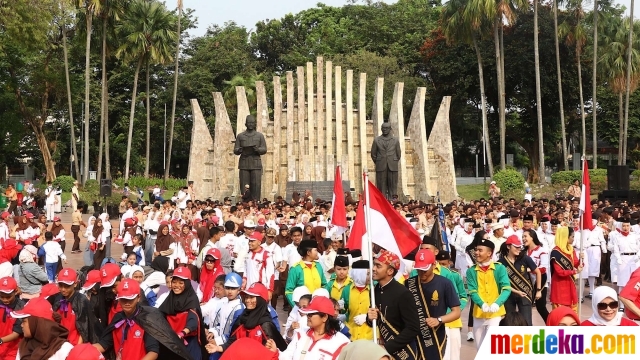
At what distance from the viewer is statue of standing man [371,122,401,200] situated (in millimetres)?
30609

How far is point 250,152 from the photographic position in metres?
30.1

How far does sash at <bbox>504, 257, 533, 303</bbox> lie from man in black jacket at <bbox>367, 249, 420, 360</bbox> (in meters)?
3.24

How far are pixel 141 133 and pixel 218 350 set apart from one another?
48.9 m

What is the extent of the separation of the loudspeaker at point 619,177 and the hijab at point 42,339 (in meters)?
26.1

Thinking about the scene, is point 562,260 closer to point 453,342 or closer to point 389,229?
point 453,342

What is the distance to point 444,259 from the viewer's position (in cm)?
Result: 1049

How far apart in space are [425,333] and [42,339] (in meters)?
3.05

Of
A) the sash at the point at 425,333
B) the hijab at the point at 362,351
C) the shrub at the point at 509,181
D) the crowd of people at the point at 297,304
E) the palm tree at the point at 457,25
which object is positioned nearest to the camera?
the hijab at the point at 362,351

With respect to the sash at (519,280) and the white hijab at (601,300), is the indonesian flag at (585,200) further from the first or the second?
the white hijab at (601,300)

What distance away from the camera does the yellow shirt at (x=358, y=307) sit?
26.7ft

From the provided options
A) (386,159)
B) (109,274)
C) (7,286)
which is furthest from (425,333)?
(386,159)

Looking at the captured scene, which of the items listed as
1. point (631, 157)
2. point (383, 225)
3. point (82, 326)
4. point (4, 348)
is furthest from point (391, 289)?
point (631, 157)

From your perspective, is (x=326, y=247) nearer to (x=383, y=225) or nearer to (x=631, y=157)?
(x=383, y=225)

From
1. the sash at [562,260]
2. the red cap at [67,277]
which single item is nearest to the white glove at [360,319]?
the red cap at [67,277]
